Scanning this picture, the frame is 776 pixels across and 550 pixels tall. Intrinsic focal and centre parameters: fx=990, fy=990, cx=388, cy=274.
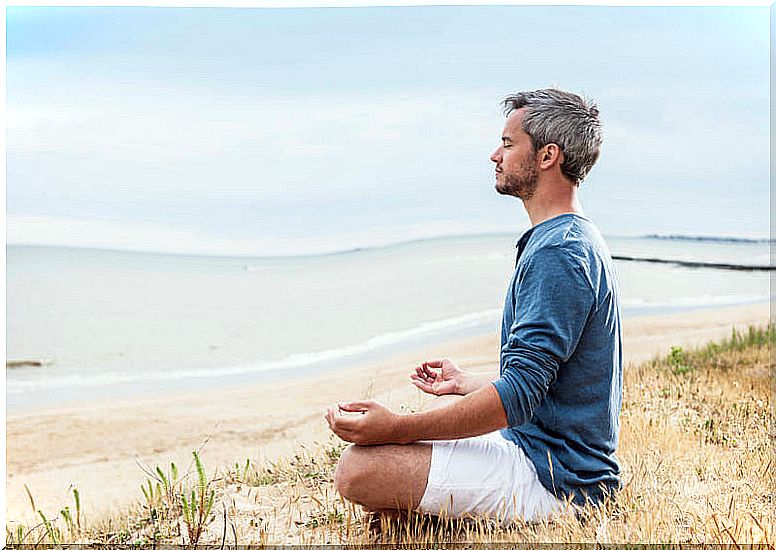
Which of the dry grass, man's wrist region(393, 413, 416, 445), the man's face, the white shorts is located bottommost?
the dry grass

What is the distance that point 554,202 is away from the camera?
8.48 ft

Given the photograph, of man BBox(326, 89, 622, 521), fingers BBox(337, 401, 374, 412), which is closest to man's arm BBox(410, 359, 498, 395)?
man BBox(326, 89, 622, 521)

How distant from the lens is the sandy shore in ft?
12.8

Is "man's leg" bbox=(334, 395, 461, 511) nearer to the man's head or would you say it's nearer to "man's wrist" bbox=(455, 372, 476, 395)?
"man's wrist" bbox=(455, 372, 476, 395)

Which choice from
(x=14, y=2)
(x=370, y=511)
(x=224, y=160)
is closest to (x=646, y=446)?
(x=370, y=511)

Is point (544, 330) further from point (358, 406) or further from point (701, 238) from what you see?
point (701, 238)

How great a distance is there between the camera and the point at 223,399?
4.12 metres

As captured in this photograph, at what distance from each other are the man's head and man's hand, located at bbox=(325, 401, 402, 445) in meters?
0.70

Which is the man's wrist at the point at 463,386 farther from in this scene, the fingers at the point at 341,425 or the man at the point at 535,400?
the fingers at the point at 341,425

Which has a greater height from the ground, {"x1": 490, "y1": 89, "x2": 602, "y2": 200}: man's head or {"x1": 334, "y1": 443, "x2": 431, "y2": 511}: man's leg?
{"x1": 490, "y1": 89, "x2": 602, "y2": 200}: man's head

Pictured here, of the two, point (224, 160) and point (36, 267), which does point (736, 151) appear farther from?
point (36, 267)

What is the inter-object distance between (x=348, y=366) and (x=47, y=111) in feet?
5.00

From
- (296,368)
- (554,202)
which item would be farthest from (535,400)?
(296,368)

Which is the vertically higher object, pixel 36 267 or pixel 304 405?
pixel 36 267
